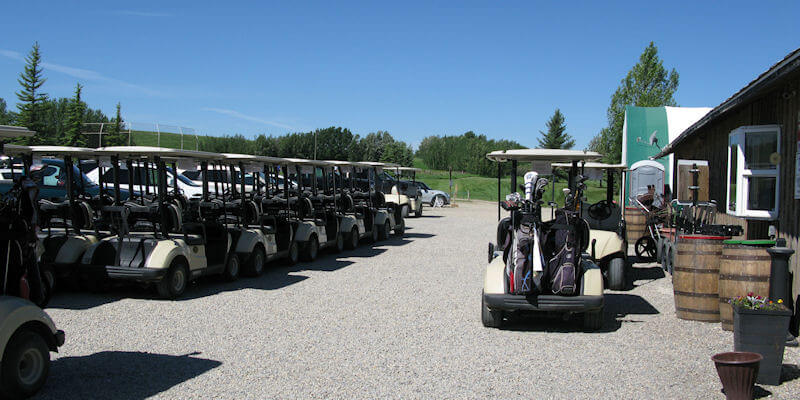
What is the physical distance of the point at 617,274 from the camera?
32.3 ft

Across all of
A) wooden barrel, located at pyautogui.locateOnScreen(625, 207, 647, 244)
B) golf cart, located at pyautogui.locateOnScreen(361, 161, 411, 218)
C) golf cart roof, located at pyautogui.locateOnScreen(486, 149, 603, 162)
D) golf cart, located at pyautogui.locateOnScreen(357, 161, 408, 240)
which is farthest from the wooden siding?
golf cart, located at pyautogui.locateOnScreen(361, 161, 411, 218)

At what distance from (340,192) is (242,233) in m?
5.22

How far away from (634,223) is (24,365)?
1333 centimetres

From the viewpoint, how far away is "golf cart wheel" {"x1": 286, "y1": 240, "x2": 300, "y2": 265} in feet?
40.3

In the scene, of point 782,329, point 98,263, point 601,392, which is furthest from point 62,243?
point 782,329

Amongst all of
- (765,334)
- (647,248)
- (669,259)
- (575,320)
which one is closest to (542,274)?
(575,320)

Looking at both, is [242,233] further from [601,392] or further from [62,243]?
[601,392]

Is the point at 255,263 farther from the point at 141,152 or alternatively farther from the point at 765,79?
the point at 765,79

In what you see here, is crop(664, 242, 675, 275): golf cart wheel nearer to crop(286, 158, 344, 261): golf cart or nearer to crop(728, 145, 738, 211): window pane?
crop(728, 145, 738, 211): window pane

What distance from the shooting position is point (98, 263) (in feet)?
29.0

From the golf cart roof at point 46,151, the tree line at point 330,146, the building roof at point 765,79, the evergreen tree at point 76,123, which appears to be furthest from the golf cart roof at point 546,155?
the tree line at point 330,146

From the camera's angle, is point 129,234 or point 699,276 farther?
point 129,234

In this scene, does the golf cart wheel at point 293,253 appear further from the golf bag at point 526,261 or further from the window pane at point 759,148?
the window pane at point 759,148

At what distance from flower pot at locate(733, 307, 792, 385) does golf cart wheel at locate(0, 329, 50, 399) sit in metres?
5.46
